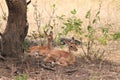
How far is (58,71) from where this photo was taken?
8.05 meters

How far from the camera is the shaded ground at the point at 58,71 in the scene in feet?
24.9

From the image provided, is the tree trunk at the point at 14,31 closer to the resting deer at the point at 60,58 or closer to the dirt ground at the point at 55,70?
the dirt ground at the point at 55,70

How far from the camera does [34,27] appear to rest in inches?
546

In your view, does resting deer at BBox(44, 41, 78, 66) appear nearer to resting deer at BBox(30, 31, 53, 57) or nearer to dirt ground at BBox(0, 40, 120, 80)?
dirt ground at BBox(0, 40, 120, 80)

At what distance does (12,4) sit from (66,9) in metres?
8.98

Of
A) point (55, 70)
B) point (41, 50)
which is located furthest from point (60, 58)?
point (41, 50)

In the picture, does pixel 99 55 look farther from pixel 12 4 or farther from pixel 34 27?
pixel 34 27

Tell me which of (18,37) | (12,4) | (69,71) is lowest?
(69,71)

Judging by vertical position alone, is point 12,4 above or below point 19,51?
above

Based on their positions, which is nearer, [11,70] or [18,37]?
[11,70]

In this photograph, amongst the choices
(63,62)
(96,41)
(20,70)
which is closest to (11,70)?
(20,70)

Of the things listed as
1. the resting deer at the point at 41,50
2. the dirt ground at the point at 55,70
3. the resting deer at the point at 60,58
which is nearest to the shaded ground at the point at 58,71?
the dirt ground at the point at 55,70

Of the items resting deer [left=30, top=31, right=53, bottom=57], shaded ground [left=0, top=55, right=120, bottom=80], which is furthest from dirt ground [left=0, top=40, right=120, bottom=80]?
resting deer [left=30, top=31, right=53, bottom=57]

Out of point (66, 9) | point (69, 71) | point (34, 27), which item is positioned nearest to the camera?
point (69, 71)
